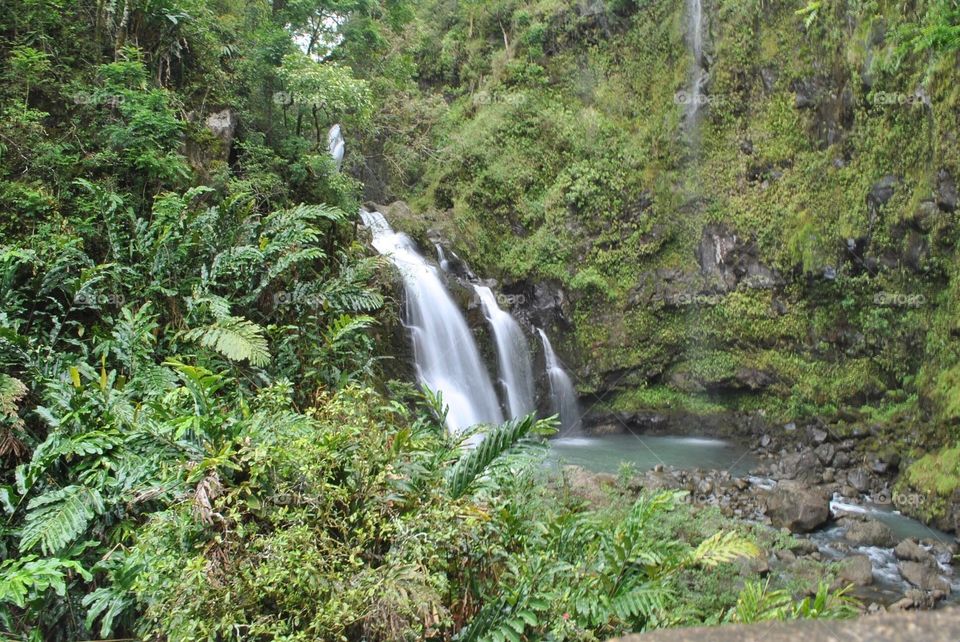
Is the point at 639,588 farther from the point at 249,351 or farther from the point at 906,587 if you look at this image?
the point at 906,587

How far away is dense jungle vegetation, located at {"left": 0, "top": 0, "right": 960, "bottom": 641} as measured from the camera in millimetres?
2975

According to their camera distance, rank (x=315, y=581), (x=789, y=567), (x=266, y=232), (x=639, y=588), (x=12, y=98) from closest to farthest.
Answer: (x=315, y=581) → (x=639, y=588) → (x=12, y=98) → (x=266, y=232) → (x=789, y=567)

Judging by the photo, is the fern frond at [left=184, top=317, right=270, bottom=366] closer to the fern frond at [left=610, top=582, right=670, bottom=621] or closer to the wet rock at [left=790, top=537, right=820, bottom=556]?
the fern frond at [left=610, top=582, right=670, bottom=621]

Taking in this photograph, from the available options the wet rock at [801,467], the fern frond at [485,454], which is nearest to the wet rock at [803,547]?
the wet rock at [801,467]

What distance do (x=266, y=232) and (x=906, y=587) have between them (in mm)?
8317

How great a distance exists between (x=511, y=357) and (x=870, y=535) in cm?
714

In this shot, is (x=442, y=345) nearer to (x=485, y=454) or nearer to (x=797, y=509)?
(x=797, y=509)

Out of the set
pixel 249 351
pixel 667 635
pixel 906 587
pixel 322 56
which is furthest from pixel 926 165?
pixel 667 635

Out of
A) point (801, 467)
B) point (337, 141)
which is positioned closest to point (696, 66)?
point (337, 141)

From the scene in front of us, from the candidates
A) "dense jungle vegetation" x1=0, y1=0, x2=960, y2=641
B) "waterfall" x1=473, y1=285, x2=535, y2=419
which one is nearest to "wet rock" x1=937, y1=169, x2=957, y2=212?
"dense jungle vegetation" x1=0, y1=0, x2=960, y2=641

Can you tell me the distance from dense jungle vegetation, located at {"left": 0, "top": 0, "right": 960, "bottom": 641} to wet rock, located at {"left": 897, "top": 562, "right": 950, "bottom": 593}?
5.01ft

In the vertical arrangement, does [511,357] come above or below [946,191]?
below

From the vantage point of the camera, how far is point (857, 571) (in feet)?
23.6

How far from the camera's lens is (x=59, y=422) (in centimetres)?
371
